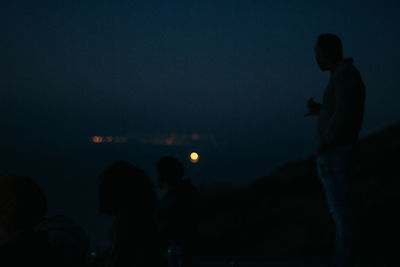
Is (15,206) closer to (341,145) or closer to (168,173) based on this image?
(168,173)

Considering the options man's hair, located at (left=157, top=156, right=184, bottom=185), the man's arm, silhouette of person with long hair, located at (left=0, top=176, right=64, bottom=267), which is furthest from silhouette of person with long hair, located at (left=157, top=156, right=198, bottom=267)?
silhouette of person with long hair, located at (left=0, top=176, right=64, bottom=267)

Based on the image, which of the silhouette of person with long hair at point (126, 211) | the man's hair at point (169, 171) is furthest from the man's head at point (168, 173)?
the silhouette of person with long hair at point (126, 211)

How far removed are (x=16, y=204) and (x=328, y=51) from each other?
261cm

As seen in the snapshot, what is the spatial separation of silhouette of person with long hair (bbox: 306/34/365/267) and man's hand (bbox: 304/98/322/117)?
0.27 metres

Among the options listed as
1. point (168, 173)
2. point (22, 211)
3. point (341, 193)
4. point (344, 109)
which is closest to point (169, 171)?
point (168, 173)

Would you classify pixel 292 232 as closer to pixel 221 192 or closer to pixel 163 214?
pixel 163 214

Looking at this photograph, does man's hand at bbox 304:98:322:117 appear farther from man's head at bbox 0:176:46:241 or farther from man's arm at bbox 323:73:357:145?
man's head at bbox 0:176:46:241

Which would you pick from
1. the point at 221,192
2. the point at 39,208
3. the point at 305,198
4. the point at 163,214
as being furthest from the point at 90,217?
the point at 39,208

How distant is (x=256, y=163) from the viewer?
161ft

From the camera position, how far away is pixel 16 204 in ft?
5.74

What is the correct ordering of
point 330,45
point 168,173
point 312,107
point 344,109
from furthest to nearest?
1. point 312,107
2. point 168,173
3. point 330,45
4. point 344,109

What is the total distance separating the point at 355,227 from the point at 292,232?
4.76 metres

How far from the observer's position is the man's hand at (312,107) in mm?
3433

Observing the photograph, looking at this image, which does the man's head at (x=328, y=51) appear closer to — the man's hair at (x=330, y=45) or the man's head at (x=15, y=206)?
the man's hair at (x=330, y=45)
